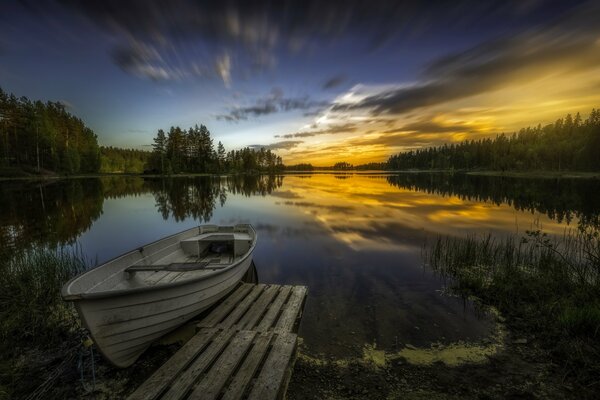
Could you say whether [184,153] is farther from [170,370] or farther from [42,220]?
[170,370]

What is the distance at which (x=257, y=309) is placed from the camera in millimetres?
7293

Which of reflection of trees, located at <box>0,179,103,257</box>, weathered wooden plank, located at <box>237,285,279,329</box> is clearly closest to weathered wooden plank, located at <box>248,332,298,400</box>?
weathered wooden plank, located at <box>237,285,279,329</box>

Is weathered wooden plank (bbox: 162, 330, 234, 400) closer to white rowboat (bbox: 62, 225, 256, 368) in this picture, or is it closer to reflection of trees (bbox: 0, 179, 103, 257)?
white rowboat (bbox: 62, 225, 256, 368)

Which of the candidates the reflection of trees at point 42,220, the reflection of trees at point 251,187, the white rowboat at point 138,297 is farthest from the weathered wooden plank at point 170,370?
the reflection of trees at point 251,187

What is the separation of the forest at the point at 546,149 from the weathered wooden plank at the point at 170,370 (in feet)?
376

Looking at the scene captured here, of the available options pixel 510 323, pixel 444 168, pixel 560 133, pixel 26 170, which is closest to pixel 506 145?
pixel 560 133

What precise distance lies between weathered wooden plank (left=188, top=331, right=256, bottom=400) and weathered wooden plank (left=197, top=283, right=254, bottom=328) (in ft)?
3.25

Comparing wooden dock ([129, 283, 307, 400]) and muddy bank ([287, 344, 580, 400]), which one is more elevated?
wooden dock ([129, 283, 307, 400])

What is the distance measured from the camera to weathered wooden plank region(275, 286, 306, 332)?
6391 mm

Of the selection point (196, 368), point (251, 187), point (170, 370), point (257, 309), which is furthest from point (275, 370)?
point (251, 187)

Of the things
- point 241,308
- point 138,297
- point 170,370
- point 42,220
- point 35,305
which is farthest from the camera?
point 42,220

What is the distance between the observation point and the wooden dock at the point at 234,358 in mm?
4217

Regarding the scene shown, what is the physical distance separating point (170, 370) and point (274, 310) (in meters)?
2.96

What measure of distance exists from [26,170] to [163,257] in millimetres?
78970
